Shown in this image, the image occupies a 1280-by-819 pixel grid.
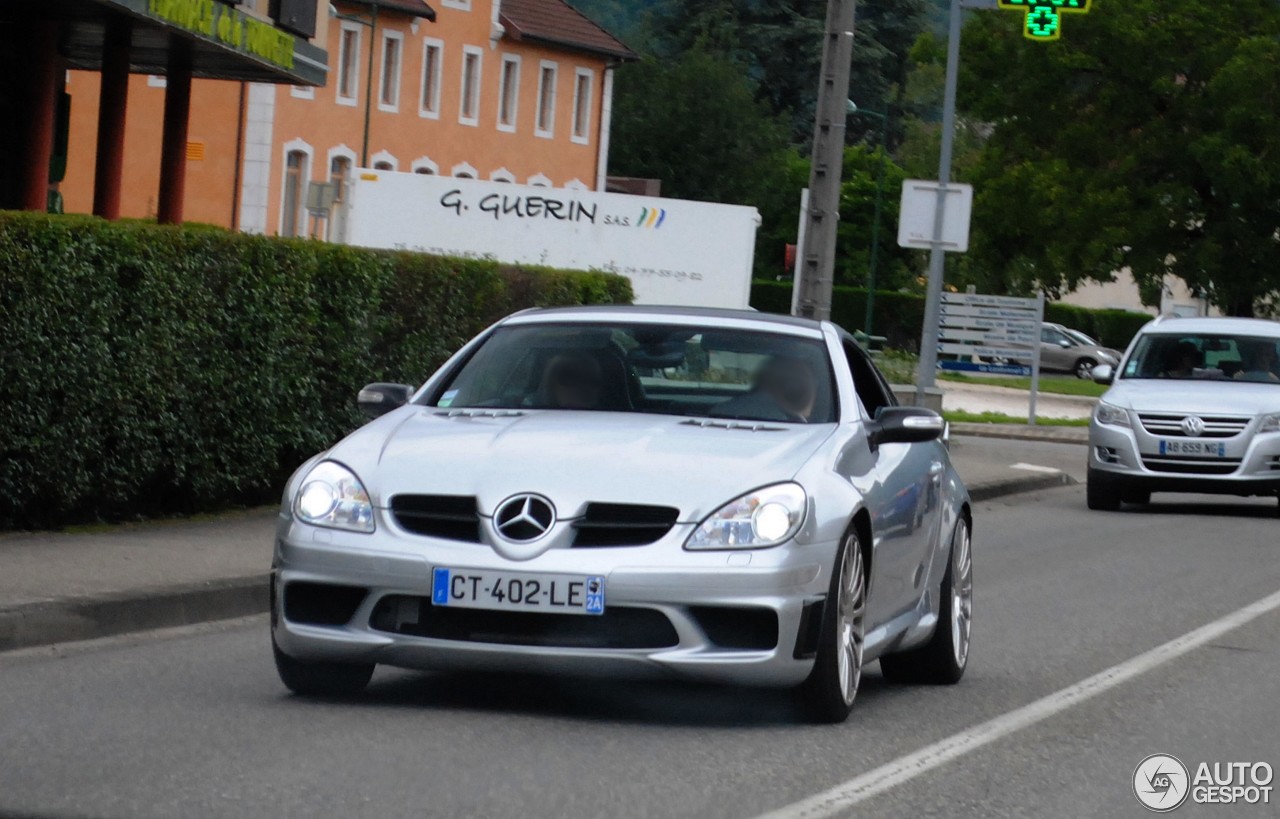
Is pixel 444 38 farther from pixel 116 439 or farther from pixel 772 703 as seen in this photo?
pixel 772 703

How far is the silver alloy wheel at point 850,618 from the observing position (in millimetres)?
8133

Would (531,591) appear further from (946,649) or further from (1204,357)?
(1204,357)

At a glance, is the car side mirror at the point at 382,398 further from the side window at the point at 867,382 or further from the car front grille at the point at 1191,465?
the car front grille at the point at 1191,465

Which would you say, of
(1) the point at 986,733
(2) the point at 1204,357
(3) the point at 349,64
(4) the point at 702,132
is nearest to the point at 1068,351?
(3) the point at 349,64

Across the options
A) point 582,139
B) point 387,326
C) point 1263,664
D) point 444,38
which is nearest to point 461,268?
point 387,326

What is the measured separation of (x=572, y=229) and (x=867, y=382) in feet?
A: 102

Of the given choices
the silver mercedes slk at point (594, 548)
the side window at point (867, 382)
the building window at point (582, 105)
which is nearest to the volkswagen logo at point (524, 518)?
the silver mercedes slk at point (594, 548)

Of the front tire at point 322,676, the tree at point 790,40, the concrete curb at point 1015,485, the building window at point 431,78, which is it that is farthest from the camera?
the tree at point 790,40

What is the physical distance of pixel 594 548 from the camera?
25.1ft

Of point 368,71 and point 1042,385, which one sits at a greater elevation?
point 368,71

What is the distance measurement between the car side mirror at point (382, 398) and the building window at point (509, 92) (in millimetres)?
64221

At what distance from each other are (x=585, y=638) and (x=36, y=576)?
4.42 metres

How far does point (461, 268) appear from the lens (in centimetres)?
1820

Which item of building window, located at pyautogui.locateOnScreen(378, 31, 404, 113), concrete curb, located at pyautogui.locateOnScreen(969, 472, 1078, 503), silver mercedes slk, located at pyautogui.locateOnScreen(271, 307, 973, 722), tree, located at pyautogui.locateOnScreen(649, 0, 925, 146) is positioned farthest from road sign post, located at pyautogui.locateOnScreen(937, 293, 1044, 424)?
tree, located at pyautogui.locateOnScreen(649, 0, 925, 146)
